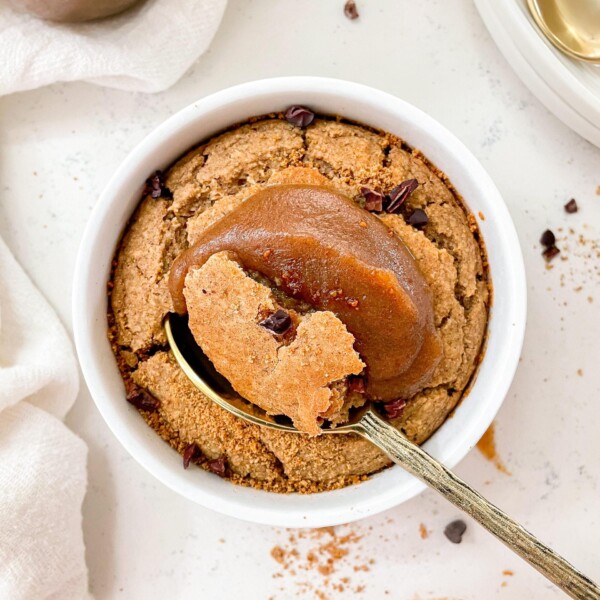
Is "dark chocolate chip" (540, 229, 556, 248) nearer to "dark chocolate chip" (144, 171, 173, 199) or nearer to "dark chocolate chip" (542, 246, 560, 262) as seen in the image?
"dark chocolate chip" (542, 246, 560, 262)

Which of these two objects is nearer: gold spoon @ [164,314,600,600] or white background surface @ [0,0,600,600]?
gold spoon @ [164,314,600,600]

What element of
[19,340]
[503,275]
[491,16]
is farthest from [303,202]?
[19,340]

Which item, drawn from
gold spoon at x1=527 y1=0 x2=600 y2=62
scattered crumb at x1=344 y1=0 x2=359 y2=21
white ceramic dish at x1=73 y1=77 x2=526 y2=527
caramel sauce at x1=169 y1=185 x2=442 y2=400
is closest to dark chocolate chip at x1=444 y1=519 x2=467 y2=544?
white ceramic dish at x1=73 y1=77 x2=526 y2=527

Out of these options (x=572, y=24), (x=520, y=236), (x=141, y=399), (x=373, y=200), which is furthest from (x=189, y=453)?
(x=572, y=24)

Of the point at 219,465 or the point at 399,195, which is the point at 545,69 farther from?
the point at 219,465

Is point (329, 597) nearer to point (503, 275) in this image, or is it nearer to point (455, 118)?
point (503, 275)

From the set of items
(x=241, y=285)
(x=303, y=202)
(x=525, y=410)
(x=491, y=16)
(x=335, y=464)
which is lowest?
(x=335, y=464)

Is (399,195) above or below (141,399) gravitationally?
above
